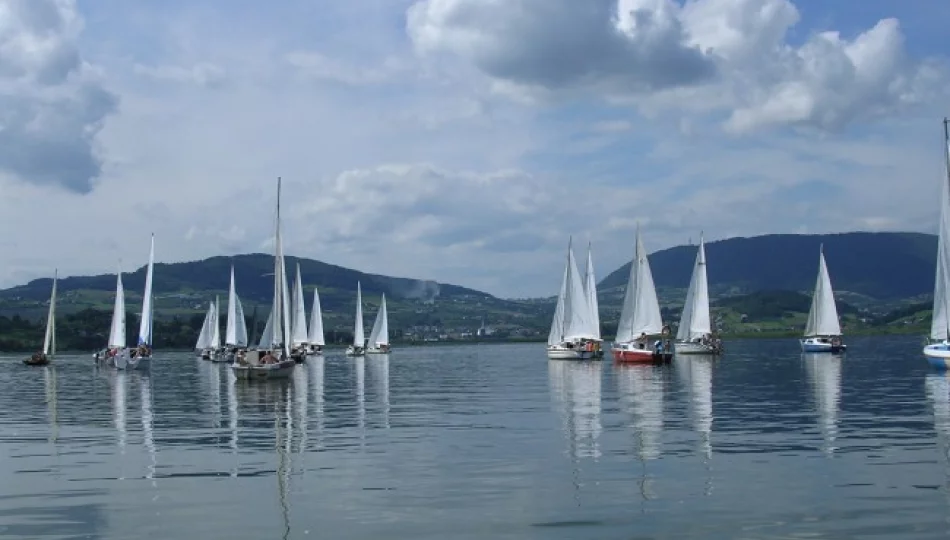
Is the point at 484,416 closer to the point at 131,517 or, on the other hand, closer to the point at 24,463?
the point at 24,463

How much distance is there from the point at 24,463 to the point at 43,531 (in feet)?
36.4

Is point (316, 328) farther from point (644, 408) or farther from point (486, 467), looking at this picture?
point (486, 467)

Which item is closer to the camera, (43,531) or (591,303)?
(43,531)

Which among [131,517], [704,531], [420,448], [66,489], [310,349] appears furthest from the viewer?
[310,349]

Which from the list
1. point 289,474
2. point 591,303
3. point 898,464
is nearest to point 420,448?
point 289,474

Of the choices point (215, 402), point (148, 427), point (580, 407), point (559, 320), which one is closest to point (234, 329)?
point (559, 320)

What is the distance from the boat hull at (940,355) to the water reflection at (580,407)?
23460 millimetres

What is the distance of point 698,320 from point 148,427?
95.8m

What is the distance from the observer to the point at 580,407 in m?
47.8

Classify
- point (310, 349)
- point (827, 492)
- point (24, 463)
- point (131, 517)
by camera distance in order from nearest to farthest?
point (131, 517)
point (827, 492)
point (24, 463)
point (310, 349)

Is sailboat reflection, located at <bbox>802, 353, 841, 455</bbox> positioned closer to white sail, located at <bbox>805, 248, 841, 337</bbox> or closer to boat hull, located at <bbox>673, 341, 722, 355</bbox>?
boat hull, located at <bbox>673, 341, 722, 355</bbox>

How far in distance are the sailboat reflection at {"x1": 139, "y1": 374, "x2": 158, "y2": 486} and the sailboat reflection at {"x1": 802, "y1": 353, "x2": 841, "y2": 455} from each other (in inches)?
715

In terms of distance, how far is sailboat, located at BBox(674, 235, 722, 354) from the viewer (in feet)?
415

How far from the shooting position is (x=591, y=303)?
401ft
